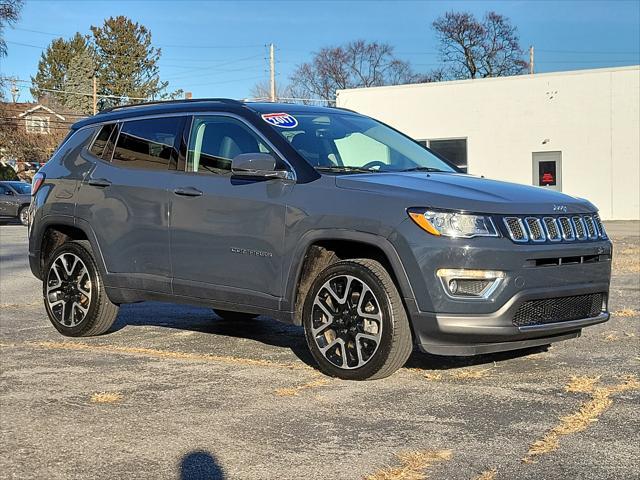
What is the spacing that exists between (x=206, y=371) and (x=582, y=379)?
2.39 meters

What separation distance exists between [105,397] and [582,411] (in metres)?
2.65

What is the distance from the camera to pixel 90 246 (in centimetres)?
691

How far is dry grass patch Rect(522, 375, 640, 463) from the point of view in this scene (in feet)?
12.8

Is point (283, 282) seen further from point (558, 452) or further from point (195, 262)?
point (558, 452)

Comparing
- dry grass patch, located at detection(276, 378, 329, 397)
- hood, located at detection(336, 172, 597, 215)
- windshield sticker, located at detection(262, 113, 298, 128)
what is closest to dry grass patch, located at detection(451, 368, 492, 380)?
Answer: dry grass patch, located at detection(276, 378, 329, 397)

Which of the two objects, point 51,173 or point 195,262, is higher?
point 51,173

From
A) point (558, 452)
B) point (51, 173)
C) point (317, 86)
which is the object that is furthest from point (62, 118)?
point (558, 452)

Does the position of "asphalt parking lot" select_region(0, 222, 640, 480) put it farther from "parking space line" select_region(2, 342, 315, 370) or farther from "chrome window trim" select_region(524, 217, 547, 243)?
"chrome window trim" select_region(524, 217, 547, 243)

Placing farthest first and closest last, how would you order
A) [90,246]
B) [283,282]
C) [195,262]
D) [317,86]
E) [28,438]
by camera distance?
1. [317,86]
2. [90,246]
3. [195,262]
4. [283,282]
5. [28,438]

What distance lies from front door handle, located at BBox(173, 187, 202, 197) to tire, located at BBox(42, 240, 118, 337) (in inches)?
47.3

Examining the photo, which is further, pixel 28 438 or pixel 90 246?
pixel 90 246

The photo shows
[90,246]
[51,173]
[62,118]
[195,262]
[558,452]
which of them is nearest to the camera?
[558,452]

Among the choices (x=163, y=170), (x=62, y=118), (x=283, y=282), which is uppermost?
(x=62, y=118)

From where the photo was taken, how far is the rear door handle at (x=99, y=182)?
6.71m
